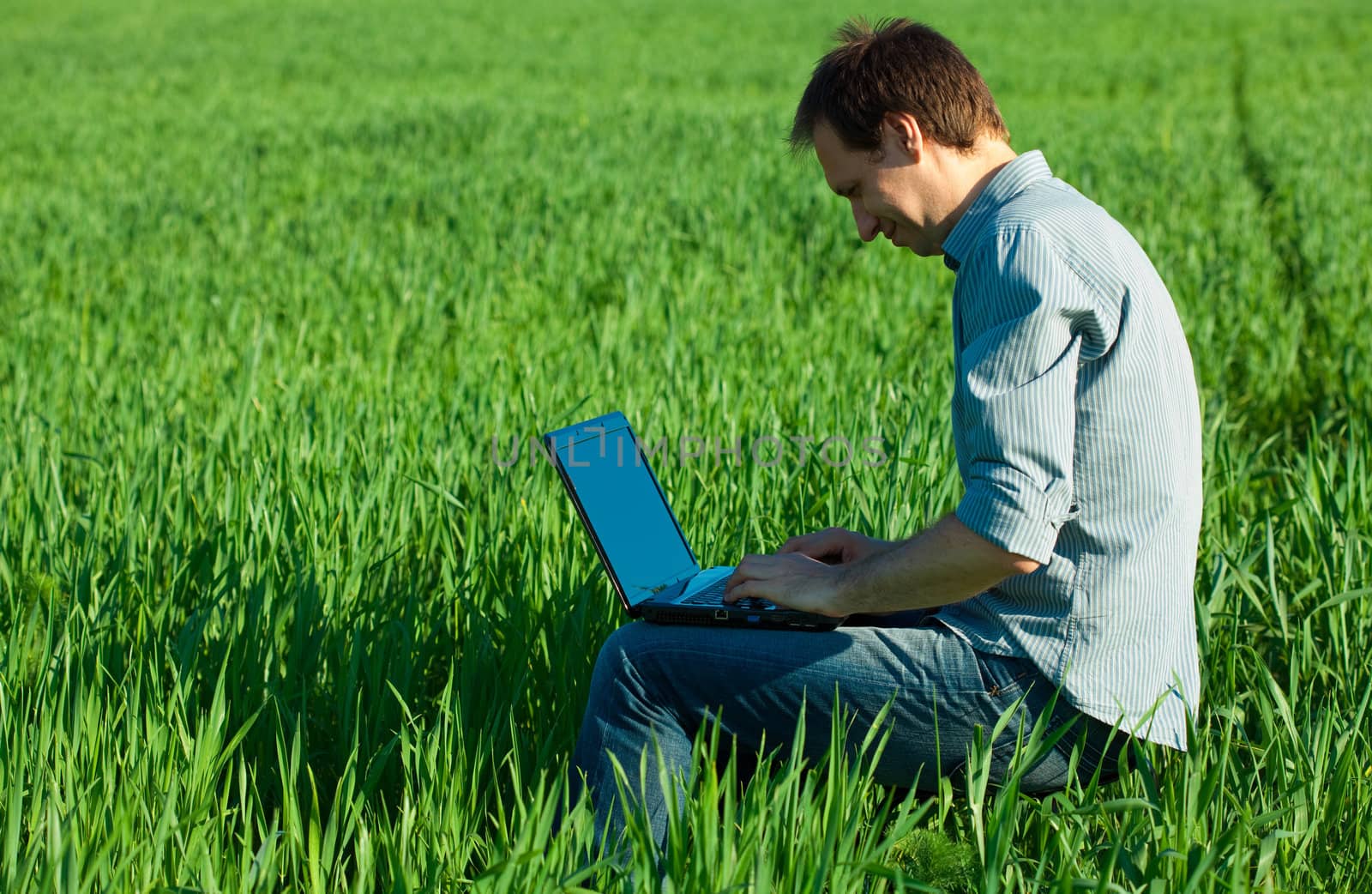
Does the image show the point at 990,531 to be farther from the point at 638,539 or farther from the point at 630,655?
the point at 638,539

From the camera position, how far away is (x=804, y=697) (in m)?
1.61

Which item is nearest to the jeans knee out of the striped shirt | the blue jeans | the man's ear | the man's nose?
the blue jeans

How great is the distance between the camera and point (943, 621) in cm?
167

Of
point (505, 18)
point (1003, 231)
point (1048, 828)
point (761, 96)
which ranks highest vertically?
point (505, 18)

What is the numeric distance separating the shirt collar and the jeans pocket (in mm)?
515

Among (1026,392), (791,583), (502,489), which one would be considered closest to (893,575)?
(791,583)

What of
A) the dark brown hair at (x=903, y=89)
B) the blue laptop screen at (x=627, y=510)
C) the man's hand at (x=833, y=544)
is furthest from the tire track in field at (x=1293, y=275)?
the dark brown hair at (x=903, y=89)

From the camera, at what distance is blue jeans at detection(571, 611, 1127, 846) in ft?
5.31

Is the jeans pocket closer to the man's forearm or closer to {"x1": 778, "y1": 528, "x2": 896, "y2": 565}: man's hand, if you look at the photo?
the man's forearm

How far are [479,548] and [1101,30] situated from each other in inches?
841

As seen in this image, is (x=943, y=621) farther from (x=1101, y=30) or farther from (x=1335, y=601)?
(x=1101, y=30)

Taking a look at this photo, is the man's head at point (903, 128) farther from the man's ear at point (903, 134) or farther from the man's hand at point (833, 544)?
the man's hand at point (833, 544)

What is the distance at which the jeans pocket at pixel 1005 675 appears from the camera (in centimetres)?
161

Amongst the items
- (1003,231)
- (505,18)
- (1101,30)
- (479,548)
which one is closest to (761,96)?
(1101,30)
